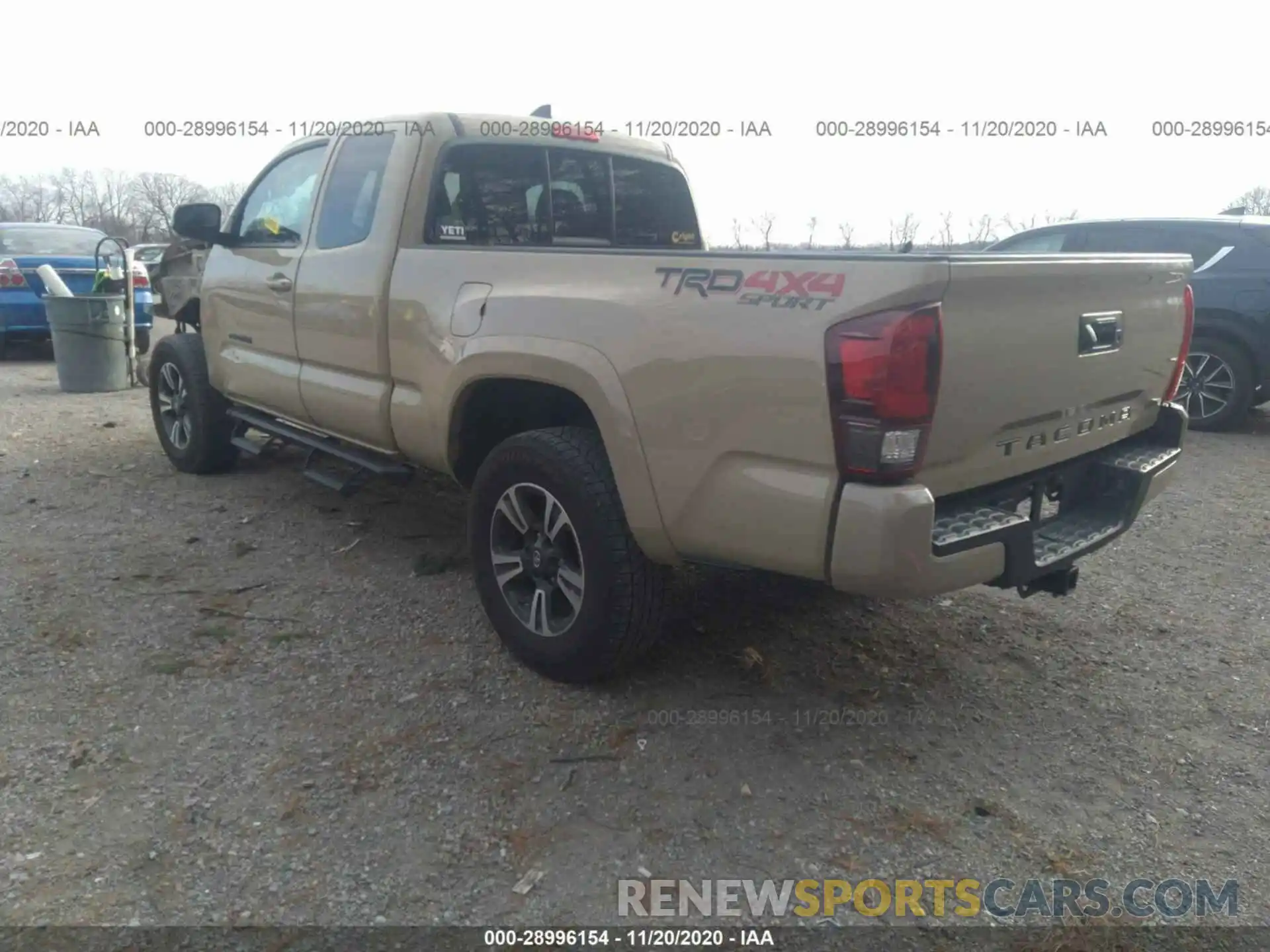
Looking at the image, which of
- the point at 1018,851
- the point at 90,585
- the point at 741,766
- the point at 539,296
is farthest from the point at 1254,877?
the point at 90,585

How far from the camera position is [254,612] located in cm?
386

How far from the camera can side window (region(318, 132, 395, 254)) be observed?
3941 mm

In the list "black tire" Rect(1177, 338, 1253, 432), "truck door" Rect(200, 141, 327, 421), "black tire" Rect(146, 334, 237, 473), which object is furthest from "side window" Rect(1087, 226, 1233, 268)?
"black tire" Rect(146, 334, 237, 473)

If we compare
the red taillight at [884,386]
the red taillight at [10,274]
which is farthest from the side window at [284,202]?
the red taillight at [10,274]

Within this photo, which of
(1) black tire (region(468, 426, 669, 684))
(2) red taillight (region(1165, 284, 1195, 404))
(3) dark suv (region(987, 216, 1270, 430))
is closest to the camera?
(1) black tire (region(468, 426, 669, 684))

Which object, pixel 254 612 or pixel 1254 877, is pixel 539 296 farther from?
pixel 1254 877

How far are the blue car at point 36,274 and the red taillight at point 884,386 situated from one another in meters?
9.82

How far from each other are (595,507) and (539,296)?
71 centimetres

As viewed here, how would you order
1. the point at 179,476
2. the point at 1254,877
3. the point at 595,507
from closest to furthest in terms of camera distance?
the point at 1254,877
the point at 595,507
the point at 179,476

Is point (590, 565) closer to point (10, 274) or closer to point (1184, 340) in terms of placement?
point (1184, 340)

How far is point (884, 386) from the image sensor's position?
7.43 ft

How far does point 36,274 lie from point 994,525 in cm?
1101

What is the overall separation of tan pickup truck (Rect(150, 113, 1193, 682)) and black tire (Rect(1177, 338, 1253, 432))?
490 centimetres

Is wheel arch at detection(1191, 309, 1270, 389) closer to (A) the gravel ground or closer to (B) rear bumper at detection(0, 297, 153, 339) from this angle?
(A) the gravel ground
